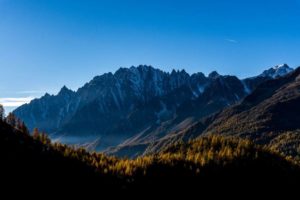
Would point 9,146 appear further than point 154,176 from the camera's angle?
No

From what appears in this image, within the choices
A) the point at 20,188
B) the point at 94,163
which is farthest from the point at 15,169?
the point at 94,163

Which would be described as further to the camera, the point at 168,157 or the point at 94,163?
the point at 168,157

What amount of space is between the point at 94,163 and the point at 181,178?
112 ft

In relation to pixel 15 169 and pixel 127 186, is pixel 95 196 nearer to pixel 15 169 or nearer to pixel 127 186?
pixel 127 186

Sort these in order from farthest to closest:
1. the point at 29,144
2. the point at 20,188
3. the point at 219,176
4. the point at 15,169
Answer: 1. the point at 219,176
2. the point at 29,144
3. the point at 15,169
4. the point at 20,188

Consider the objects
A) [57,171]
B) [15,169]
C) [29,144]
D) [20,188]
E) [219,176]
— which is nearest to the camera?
[20,188]

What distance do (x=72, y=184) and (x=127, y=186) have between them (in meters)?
19.5

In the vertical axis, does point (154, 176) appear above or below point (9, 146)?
below

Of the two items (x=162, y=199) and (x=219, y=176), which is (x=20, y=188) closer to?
(x=162, y=199)

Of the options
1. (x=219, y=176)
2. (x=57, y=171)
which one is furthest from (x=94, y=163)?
(x=219, y=176)

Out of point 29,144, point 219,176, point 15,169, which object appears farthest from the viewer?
point 219,176

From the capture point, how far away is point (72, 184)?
158375 millimetres

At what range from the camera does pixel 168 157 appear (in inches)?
7731

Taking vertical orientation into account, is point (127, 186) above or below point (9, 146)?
below
